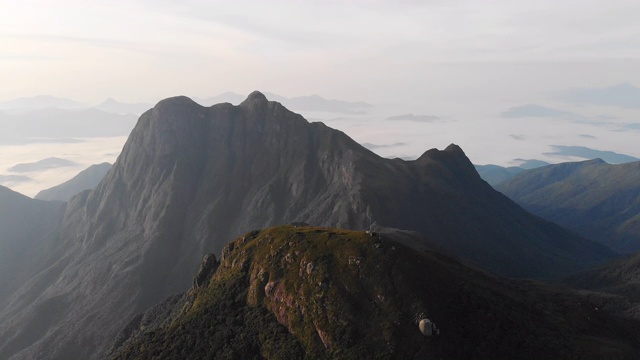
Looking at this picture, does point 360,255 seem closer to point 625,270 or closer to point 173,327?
point 173,327

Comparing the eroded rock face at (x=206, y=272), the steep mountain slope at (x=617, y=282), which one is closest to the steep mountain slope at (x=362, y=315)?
the eroded rock face at (x=206, y=272)

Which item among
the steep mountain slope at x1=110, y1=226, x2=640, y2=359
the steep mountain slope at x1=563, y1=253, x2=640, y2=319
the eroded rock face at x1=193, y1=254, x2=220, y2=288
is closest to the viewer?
the steep mountain slope at x1=110, y1=226, x2=640, y2=359

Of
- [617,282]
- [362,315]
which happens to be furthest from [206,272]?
[617,282]

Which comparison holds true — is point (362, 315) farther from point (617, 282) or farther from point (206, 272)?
point (617, 282)

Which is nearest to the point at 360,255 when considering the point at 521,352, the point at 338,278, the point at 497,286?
the point at 338,278

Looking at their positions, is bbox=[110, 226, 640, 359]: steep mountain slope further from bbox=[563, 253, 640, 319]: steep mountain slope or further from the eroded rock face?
bbox=[563, 253, 640, 319]: steep mountain slope

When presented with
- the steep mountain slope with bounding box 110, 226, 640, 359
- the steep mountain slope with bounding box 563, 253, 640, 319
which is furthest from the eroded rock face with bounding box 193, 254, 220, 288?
the steep mountain slope with bounding box 563, 253, 640, 319

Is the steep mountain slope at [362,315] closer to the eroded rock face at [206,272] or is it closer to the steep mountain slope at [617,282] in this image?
the eroded rock face at [206,272]

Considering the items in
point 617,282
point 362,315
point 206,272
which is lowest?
point 617,282
